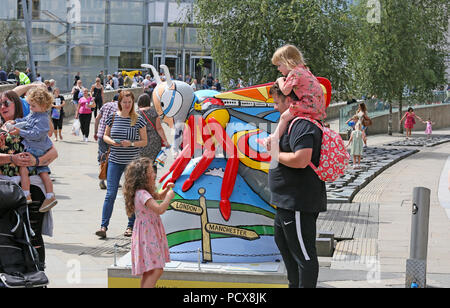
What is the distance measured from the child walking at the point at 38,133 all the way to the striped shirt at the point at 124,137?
1.97 meters

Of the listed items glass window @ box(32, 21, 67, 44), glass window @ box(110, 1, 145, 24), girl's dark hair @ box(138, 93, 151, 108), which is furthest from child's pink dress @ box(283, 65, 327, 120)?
glass window @ box(110, 1, 145, 24)

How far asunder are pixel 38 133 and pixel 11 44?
39229 mm

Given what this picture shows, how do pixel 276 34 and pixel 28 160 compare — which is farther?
pixel 276 34

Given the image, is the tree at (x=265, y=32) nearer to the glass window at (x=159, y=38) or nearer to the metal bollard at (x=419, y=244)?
the metal bollard at (x=419, y=244)

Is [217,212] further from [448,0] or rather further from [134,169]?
[448,0]

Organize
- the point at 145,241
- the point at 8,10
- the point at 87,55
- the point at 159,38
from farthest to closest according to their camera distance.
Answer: the point at 159,38 → the point at 87,55 → the point at 8,10 → the point at 145,241

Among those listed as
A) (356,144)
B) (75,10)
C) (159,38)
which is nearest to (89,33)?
(75,10)

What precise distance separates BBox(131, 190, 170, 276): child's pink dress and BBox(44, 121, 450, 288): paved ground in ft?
3.90

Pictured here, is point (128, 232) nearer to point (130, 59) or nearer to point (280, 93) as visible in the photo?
point (280, 93)

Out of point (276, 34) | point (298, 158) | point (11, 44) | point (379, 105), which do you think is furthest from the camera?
point (11, 44)

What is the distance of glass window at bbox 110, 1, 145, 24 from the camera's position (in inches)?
1986

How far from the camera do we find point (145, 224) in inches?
220
